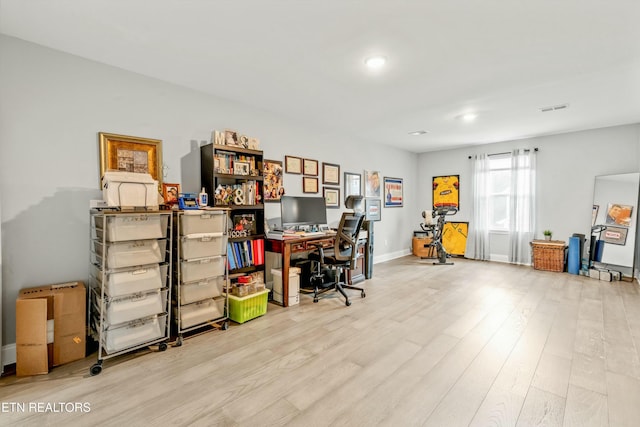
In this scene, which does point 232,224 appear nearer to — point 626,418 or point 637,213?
point 626,418

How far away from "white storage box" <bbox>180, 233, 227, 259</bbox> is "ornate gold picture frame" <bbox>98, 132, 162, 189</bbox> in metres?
0.75

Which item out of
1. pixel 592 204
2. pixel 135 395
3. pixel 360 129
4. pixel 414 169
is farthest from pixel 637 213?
pixel 135 395

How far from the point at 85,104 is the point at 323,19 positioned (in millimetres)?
2168

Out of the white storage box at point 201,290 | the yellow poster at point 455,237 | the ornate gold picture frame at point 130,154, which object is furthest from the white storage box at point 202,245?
the yellow poster at point 455,237

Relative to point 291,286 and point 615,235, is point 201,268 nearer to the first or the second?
point 291,286

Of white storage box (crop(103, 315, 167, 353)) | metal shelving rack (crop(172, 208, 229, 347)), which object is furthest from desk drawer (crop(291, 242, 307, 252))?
white storage box (crop(103, 315, 167, 353))

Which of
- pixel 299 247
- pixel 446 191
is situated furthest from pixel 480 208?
pixel 299 247

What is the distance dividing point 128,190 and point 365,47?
2211mm

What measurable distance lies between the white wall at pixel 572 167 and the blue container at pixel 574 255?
0.39m

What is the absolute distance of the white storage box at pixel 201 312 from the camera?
103 inches

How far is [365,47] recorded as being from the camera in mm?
2395

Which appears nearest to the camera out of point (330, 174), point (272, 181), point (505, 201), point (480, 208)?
point (272, 181)

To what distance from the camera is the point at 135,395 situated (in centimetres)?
185

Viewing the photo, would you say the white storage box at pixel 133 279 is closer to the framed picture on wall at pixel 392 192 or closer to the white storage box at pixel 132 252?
the white storage box at pixel 132 252
